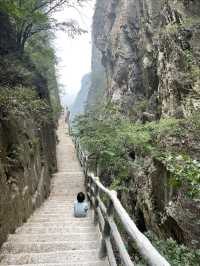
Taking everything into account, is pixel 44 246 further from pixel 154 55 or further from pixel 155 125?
pixel 154 55

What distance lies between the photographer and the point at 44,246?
226 inches

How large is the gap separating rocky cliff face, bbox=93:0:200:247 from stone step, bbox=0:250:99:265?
6.83 ft

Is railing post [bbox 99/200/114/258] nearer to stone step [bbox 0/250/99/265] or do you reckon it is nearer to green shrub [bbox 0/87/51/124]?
stone step [bbox 0/250/99/265]

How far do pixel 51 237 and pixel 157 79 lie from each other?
1398 cm

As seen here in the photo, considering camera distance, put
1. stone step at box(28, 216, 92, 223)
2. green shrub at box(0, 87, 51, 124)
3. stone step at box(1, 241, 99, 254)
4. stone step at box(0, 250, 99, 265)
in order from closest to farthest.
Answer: stone step at box(0, 250, 99, 265) < stone step at box(1, 241, 99, 254) < stone step at box(28, 216, 92, 223) < green shrub at box(0, 87, 51, 124)

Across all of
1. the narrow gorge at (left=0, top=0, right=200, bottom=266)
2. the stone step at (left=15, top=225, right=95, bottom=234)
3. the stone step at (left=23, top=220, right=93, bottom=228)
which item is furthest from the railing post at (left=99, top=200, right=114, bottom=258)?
the stone step at (left=23, top=220, right=93, bottom=228)

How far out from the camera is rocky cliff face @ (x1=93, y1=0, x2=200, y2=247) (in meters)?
7.66

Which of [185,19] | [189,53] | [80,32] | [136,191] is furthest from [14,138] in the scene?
[80,32]

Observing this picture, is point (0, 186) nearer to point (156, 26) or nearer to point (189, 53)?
point (189, 53)

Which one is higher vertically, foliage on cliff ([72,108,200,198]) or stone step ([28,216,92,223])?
foliage on cliff ([72,108,200,198])

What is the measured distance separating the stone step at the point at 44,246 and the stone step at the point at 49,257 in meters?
0.29

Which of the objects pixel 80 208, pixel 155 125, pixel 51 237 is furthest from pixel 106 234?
pixel 155 125

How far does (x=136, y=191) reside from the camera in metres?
10.7

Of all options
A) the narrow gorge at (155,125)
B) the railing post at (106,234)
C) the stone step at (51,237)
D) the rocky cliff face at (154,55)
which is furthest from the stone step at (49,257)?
the rocky cliff face at (154,55)
